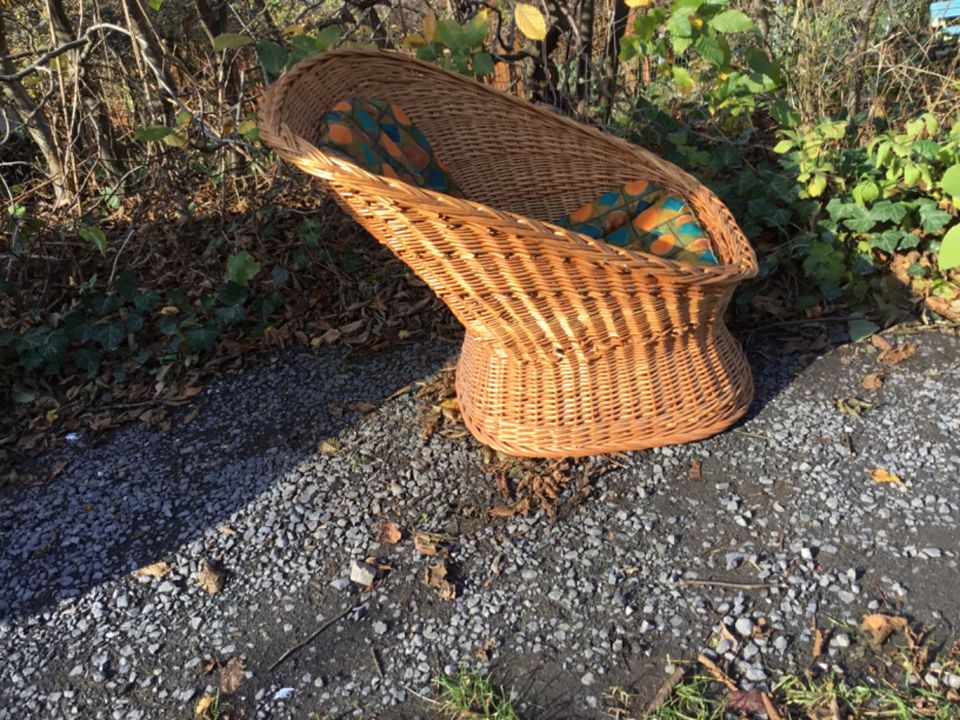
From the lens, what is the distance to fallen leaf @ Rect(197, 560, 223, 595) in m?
2.14

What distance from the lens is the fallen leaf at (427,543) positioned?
7.07 feet

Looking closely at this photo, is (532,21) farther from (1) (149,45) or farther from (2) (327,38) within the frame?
(1) (149,45)

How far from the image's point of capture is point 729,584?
1.96 m

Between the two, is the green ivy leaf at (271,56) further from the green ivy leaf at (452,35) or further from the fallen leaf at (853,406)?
the fallen leaf at (853,406)

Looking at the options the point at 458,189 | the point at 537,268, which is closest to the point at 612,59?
the point at 458,189

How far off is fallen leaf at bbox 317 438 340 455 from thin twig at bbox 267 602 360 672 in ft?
2.11

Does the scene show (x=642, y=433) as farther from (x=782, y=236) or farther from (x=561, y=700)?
(x=782, y=236)

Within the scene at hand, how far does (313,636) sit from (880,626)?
1.32 m

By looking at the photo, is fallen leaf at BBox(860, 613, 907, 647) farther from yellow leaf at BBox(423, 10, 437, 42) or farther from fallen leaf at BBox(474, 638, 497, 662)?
yellow leaf at BBox(423, 10, 437, 42)

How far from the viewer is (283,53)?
9.78 ft

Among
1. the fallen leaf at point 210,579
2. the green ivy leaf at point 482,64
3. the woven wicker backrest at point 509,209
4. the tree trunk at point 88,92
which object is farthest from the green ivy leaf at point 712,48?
the tree trunk at point 88,92

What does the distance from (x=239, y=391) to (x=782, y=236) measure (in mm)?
2113

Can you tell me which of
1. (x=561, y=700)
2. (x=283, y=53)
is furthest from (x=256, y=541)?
(x=283, y=53)

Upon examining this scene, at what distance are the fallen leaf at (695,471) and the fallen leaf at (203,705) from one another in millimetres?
1368
